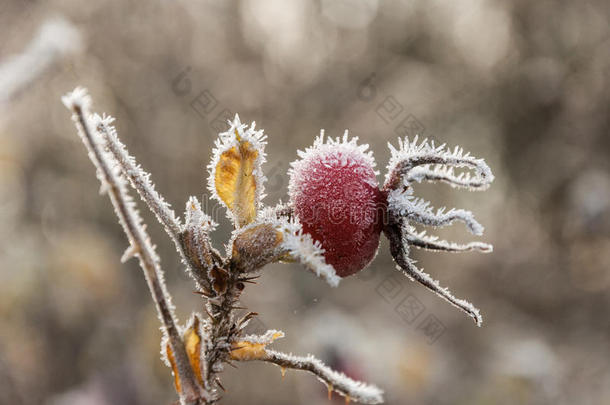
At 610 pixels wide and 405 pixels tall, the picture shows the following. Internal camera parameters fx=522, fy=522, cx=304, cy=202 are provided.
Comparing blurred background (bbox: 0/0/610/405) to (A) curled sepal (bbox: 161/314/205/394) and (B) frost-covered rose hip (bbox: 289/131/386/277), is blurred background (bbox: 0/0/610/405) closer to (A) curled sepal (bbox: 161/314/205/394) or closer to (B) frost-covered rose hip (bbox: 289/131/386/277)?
(B) frost-covered rose hip (bbox: 289/131/386/277)

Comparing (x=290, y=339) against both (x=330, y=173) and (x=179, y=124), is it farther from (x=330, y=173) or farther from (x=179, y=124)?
(x=330, y=173)

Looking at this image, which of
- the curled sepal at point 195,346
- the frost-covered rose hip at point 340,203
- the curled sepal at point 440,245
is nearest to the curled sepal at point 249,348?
the curled sepal at point 195,346

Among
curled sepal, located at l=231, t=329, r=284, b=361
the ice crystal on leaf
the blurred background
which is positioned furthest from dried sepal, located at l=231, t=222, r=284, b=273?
the blurred background

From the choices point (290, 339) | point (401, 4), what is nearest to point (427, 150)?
point (290, 339)

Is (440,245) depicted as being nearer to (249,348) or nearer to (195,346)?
(249,348)

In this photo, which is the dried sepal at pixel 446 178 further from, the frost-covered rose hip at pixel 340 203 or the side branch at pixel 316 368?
the side branch at pixel 316 368

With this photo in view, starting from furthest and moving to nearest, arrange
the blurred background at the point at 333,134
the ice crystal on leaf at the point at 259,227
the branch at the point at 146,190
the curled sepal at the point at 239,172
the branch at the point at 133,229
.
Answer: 1. the blurred background at the point at 333,134
2. the curled sepal at the point at 239,172
3. the branch at the point at 146,190
4. the ice crystal on leaf at the point at 259,227
5. the branch at the point at 133,229

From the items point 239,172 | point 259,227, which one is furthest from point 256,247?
point 239,172
